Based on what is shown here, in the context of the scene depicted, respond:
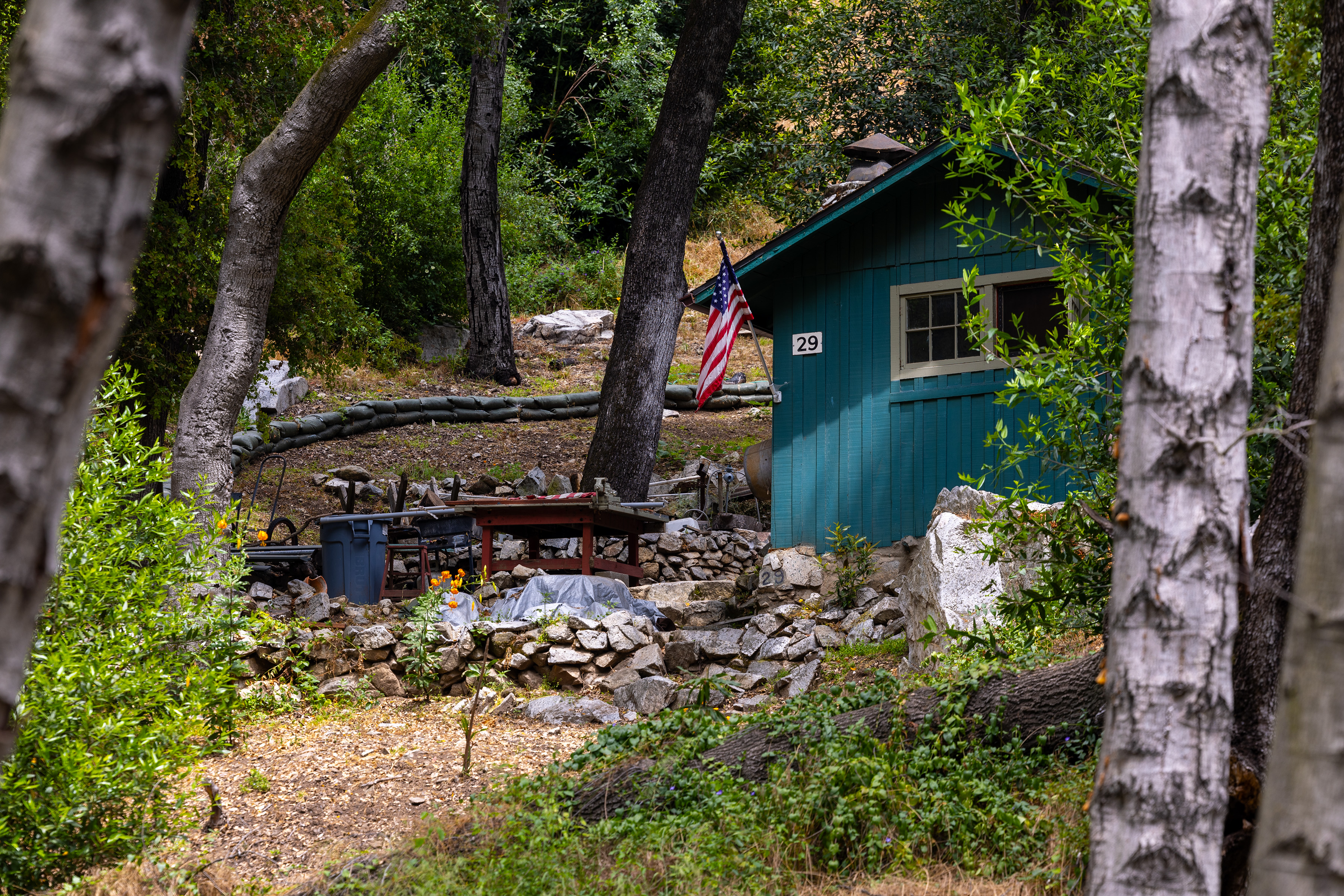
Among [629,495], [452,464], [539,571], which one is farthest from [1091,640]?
[452,464]

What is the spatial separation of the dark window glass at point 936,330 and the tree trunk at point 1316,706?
9.00m

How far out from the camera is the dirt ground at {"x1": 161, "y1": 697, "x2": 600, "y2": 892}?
5.31 m

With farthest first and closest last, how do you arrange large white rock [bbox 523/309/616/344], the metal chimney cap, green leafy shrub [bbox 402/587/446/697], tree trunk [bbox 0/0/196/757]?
1. large white rock [bbox 523/309/616/344]
2. the metal chimney cap
3. green leafy shrub [bbox 402/587/446/697]
4. tree trunk [bbox 0/0/196/757]

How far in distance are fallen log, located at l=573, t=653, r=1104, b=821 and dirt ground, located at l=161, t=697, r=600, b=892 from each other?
0.88 meters

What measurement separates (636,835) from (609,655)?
3.71m

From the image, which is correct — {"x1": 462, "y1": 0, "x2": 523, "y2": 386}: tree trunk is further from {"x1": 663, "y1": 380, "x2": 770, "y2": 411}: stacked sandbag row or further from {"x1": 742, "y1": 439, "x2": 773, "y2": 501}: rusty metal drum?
{"x1": 742, "y1": 439, "x2": 773, "y2": 501}: rusty metal drum

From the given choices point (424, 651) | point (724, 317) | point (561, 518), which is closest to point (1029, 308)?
point (724, 317)

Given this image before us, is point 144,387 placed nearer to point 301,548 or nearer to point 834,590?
point 301,548

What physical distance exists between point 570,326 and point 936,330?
45.7 ft

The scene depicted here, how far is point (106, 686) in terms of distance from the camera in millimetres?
4402

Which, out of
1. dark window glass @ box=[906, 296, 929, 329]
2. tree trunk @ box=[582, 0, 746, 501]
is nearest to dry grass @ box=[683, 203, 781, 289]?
Answer: tree trunk @ box=[582, 0, 746, 501]

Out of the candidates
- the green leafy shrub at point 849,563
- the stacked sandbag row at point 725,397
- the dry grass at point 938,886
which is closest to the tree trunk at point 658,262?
the green leafy shrub at point 849,563

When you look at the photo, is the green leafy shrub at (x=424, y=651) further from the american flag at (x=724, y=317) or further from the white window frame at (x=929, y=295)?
the white window frame at (x=929, y=295)

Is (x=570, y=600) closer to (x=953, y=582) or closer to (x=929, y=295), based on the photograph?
(x=953, y=582)
